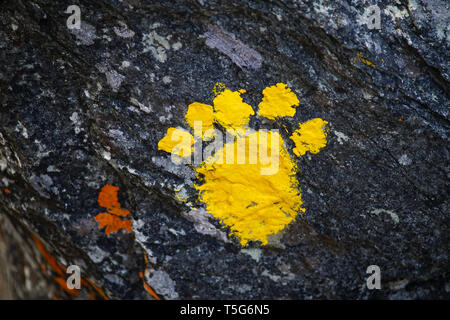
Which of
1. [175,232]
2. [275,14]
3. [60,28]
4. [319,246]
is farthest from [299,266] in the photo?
[60,28]

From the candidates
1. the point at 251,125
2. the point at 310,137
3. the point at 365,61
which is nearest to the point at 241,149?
the point at 251,125

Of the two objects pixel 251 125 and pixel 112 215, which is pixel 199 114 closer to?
pixel 251 125

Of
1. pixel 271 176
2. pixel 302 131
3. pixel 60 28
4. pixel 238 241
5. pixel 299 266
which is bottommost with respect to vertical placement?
pixel 299 266

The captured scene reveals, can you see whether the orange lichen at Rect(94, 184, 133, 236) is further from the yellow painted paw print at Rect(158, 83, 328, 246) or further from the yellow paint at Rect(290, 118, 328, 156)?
the yellow paint at Rect(290, 118, 328, 156)

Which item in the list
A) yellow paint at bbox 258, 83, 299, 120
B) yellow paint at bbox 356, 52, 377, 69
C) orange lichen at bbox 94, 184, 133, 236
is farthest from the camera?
orange lichen at bbox 94, 184, 133, 236

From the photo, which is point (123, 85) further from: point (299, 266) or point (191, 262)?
point (299, 266)

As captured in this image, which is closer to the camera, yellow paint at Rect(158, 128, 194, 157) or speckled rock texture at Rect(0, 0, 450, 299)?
speckled rock texture at Rect(0, 0, 450, 299)

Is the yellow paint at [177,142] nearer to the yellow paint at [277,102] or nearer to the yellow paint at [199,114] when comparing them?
the yellow paint at [199,114]

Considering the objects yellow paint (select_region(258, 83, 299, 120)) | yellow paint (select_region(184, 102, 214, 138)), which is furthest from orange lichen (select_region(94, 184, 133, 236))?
yellow paint (select_region(258, 83, 299, 120))

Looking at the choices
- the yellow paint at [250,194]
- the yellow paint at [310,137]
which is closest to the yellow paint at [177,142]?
the yellow paint at [250,194]
